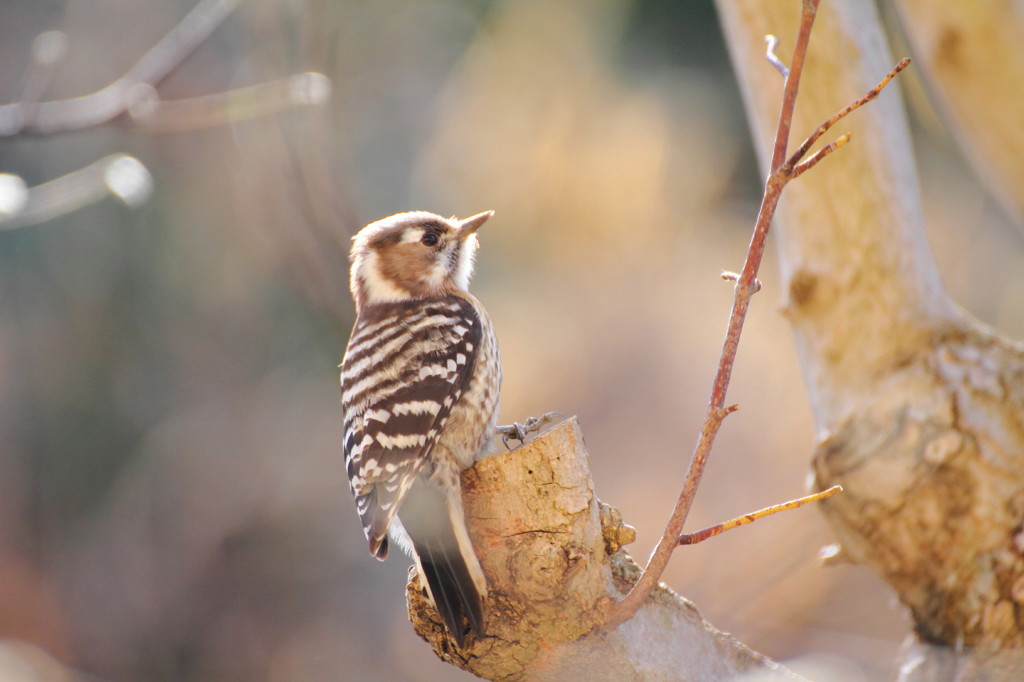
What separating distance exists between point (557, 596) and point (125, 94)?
91.1 inches

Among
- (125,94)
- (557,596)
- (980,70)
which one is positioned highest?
(125,94)

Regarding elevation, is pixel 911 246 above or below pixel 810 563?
above

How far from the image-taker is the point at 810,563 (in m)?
6.60

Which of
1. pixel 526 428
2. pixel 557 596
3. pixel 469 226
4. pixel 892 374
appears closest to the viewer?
pixel 557 596

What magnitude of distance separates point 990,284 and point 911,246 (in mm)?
4741

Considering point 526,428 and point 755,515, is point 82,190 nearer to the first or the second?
point 526,428

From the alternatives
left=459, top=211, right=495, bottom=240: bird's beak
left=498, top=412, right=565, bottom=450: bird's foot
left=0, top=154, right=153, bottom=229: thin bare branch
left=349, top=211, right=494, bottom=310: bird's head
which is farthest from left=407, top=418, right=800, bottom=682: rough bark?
left=0, top=154, right=153, bottom=229: thin bare branch

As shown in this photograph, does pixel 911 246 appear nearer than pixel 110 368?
Yes

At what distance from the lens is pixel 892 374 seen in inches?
108

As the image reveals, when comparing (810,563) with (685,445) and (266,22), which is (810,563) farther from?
(266,22)

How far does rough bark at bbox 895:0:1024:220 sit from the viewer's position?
3.06 meters

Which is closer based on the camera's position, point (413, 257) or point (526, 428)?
point (526, 428)

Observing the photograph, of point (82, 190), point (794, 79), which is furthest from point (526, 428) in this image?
point (82, 190)

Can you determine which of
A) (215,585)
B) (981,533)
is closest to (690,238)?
(215,585)
